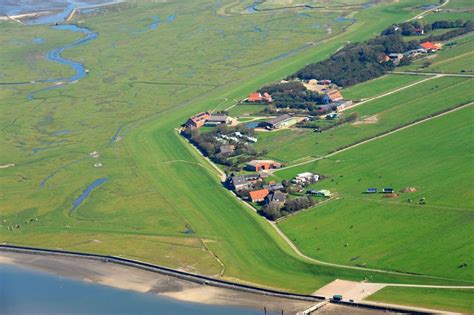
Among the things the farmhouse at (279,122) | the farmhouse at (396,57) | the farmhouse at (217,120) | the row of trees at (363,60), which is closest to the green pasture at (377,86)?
the row of trees at (363,60)

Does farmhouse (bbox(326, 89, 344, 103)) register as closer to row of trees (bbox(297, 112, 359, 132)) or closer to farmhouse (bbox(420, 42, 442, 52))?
row of trees (bbox(297, 112, 359, 132))

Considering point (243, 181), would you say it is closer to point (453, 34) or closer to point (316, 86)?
point (316, 86)

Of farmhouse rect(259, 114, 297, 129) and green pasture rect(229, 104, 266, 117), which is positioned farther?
green pasture rect(229, 104, 266, 117)

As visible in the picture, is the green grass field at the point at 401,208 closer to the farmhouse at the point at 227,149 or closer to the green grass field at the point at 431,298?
the green grass field at the point at 431,298

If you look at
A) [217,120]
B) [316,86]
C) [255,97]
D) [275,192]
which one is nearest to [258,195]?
[275,192]

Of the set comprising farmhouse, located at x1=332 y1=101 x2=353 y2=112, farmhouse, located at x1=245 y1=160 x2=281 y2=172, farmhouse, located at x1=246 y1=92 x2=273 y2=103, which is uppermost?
farmhouse, located at x1=245 y1=160 x2=281 y2=172

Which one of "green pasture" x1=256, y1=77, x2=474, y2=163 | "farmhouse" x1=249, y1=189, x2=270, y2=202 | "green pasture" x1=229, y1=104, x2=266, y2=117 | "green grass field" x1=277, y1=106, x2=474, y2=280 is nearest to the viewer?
"green grass field" x1=277, y1=106, x2=474, y2=280

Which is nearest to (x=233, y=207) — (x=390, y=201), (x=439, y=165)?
(x=390, y=201)

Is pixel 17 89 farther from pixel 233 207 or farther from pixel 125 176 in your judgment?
pixel 233 207

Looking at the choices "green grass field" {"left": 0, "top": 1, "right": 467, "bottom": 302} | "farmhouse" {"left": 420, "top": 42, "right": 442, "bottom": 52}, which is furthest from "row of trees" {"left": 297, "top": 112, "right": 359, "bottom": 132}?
"farmhouse" {"left": 420, "top": 42, "right": 442, "bottom": 52}
